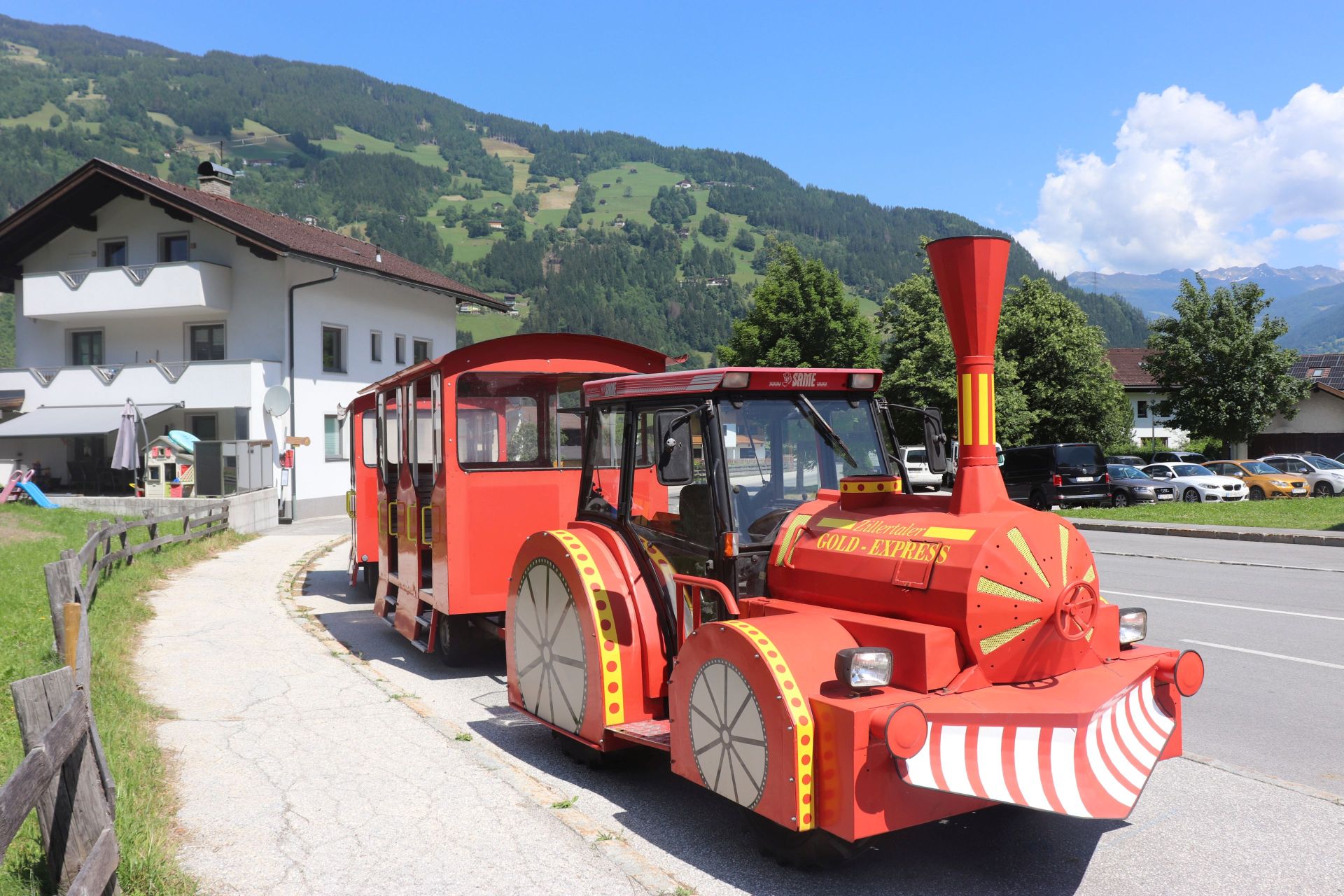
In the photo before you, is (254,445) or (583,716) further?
(254,445)

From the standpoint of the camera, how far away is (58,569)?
7.87 meters

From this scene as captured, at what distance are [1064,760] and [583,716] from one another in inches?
107

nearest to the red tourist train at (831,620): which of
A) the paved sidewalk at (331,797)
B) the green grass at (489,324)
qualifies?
the paved sidewalk at (331,797)

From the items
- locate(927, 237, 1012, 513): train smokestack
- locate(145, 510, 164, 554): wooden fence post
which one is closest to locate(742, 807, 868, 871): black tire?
locate(927, 237, 1012, 513): train smokestack

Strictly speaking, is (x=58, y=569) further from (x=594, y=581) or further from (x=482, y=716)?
(x=594, y=581)

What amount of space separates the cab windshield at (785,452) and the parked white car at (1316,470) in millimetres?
30690

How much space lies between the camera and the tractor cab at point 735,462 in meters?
5.35

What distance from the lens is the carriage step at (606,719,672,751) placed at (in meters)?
5.32

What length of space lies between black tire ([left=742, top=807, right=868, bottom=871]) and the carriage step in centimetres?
65

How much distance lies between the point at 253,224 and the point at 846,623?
101ft

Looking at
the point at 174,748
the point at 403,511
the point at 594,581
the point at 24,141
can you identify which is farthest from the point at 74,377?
the point at 24,141

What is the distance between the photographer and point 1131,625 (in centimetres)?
498

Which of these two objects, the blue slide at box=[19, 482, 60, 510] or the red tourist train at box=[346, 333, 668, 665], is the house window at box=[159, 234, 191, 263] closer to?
the blue slide at box=[19, 482, 60, 510]

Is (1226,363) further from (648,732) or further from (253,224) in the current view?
A: (648,732)
